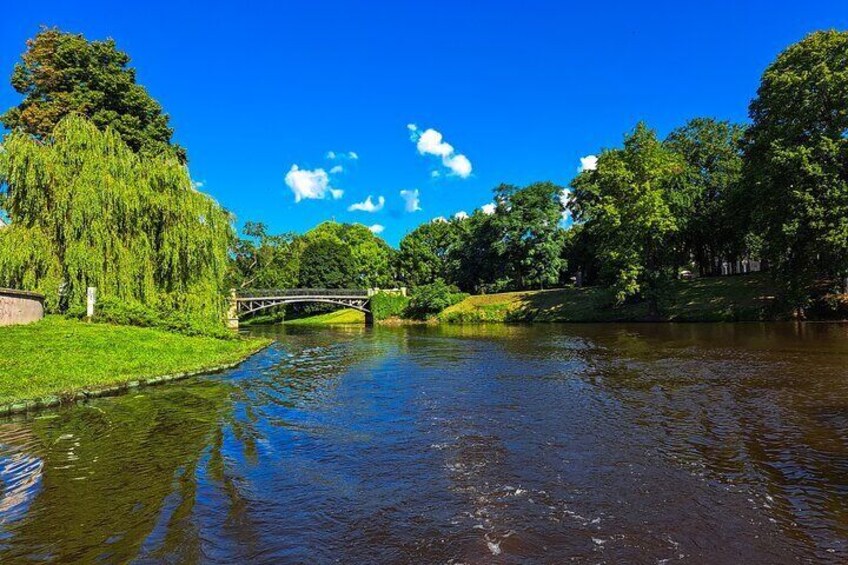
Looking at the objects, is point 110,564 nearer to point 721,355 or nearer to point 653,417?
point 653,417

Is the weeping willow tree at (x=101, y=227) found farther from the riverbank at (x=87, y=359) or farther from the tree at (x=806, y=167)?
the tree at (x=806, y=167)

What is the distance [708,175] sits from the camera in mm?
49906

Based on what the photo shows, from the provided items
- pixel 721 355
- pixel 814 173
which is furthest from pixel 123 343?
pixel 814 173

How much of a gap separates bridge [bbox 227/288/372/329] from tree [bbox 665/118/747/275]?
36664 mm

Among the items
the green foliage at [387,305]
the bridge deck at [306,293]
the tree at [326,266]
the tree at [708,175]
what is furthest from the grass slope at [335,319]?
the tree at [708,175]

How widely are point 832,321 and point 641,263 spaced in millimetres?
14113

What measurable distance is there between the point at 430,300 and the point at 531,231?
48.9 feet

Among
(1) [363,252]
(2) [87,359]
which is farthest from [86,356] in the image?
(1) [363,252]

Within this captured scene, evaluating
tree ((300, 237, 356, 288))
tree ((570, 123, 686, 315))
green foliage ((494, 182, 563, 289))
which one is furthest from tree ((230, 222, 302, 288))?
tree ((570, 123, 686, 315))

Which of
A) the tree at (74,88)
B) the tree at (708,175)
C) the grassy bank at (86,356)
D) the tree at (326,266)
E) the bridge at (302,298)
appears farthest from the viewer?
the tree at (326,266)

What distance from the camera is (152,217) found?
24406mm

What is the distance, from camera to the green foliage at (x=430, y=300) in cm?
6241

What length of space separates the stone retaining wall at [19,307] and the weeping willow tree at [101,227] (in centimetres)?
105

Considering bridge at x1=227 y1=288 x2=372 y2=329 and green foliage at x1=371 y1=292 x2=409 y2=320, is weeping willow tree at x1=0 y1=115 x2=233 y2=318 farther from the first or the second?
green foliage at x1=371 y1=292 x2=409 y2=320
